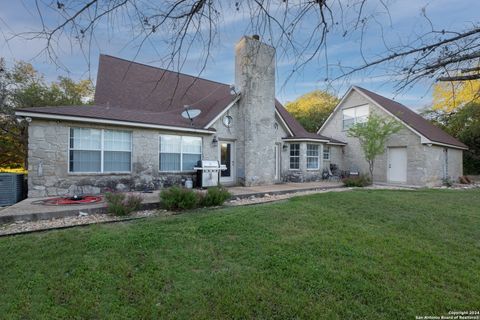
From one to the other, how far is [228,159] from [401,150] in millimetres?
11617

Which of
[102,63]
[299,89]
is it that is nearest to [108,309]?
[299,89]

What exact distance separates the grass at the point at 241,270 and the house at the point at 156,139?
13.8 ft

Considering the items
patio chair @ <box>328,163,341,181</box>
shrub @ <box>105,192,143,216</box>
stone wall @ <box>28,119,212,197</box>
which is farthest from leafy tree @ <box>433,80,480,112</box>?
patio chair @ <box>328,163,341,181</box>

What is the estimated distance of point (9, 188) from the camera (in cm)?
718

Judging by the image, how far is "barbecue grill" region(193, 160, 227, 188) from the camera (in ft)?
34.0

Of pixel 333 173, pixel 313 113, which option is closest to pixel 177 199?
pixel 333 173

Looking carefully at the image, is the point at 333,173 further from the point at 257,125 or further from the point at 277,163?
the point at 257,125

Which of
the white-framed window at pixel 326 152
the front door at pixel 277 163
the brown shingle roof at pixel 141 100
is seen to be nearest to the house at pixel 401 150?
the white-framed window at pixel 326 152

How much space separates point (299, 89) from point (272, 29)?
74cm

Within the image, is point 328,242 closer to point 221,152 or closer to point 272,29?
point 272,29

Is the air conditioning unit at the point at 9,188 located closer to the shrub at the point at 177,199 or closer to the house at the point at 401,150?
the shrub at the point at 177,199

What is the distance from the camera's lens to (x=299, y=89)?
9.16 feet

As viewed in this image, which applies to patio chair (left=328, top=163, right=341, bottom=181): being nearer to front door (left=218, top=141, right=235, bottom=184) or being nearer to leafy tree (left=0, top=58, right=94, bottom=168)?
front door (left=218, top=141, right=235, bottom=184)

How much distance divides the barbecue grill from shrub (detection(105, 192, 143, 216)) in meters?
4.20
